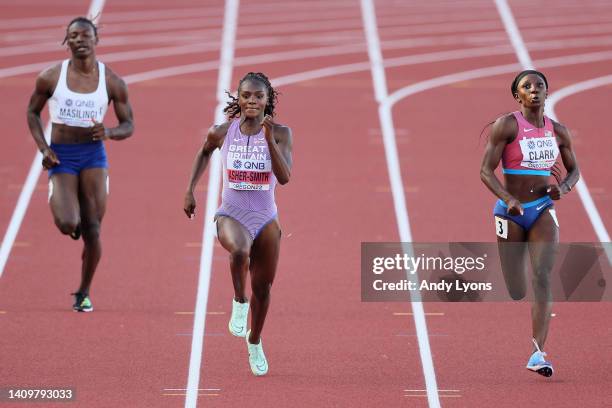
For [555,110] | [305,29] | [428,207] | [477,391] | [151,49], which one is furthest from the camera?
[305,29]

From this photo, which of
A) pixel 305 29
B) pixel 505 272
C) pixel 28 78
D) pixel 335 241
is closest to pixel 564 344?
pixel 505 272

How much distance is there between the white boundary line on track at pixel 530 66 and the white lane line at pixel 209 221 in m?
3.24

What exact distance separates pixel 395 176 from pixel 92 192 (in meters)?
4.99

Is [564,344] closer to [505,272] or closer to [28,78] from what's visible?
[505,272]

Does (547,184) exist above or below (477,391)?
above

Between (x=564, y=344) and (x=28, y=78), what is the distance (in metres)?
10.6

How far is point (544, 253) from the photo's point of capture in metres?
7.98

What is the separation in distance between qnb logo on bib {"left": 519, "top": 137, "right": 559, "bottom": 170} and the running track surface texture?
1.22 metres

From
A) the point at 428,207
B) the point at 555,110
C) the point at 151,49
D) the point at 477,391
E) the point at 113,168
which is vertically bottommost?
the point at 477,391

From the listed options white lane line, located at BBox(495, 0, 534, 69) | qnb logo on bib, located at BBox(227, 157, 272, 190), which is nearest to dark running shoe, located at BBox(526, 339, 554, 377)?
qnb logo on bib, located at BBox(227, 157, 272, 190)

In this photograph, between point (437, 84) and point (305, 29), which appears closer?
point (437, 84)

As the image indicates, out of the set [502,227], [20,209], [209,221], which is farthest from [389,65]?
[502,227]

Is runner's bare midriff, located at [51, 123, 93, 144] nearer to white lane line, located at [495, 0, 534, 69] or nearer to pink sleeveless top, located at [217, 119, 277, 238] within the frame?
pink sleeveless top, located at [217, 119, 277, 238]

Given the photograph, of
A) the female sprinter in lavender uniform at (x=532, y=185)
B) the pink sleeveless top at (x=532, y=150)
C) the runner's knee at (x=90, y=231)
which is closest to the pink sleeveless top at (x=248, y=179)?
the female sprinter in lavender uniform at (x=532, y=185)
